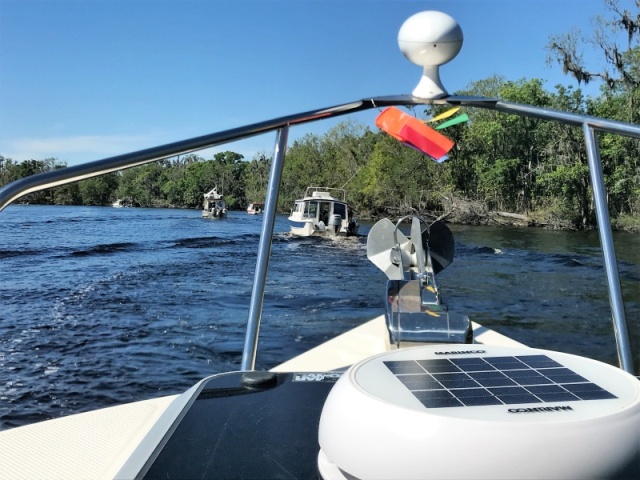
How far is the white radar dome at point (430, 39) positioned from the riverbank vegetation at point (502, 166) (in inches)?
797

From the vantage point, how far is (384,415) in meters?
0.81

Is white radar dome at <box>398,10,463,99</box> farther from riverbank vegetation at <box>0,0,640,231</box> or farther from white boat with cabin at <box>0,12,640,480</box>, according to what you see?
riverbank vegetation at <box>0,0,640,231</box>

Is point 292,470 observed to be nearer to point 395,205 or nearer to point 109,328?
point 109,328

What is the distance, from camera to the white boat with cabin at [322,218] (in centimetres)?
2444

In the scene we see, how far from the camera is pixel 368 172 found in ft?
140

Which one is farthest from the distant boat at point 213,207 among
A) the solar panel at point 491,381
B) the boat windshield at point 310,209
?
the solar panel at point 491,381

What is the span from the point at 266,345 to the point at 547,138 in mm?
29785

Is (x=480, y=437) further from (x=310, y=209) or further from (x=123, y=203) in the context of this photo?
(x=123, y=203)

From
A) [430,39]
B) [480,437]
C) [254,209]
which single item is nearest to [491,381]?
[480,437]

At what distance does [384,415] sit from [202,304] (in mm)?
11885

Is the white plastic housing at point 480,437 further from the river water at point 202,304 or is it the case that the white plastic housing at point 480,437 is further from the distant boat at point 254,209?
the distant boat at point 254,209

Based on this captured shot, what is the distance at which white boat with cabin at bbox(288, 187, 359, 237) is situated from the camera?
24438 millimetres

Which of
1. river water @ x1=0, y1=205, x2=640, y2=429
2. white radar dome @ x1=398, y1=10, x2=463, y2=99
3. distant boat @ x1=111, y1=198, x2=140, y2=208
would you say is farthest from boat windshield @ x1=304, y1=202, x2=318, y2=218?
distant boat @ x1=111, y1=198, x2=140, y2=208

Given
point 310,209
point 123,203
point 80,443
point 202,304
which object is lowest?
point 202,304
